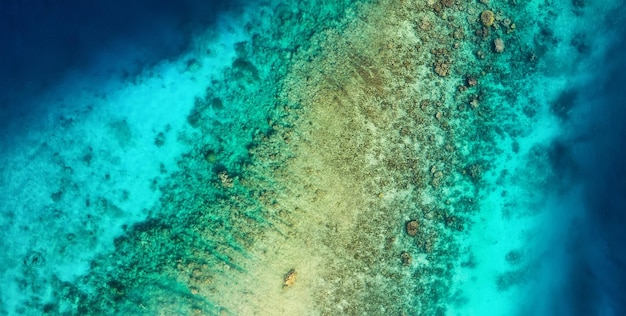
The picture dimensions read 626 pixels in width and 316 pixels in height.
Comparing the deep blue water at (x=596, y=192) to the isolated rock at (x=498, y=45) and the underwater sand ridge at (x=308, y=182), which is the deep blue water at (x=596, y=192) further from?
the underwater sand ridge at (x=308, y=182)

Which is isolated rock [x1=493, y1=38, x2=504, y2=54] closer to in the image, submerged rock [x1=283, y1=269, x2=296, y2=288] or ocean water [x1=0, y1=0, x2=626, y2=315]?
ocean water [x1=0, y1=0, x2=626, y2=315]

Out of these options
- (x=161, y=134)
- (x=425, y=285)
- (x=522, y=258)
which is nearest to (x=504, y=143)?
(x=522, y=258)

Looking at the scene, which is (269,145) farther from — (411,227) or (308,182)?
(411,227)

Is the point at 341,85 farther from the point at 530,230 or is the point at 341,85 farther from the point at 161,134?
the point at 530,230

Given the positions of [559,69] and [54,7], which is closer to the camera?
[54,7]

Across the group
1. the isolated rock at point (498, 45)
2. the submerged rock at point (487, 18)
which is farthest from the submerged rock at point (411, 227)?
the submerged rock at point (487, 18)

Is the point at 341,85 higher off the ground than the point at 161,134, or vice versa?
the point at 341,85
